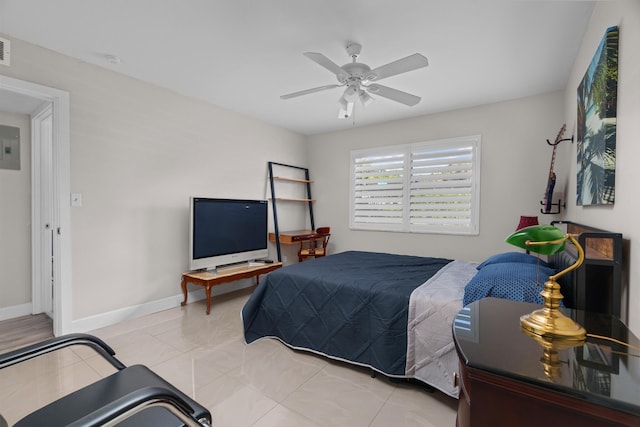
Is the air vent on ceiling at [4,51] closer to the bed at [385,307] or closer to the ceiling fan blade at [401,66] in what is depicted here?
the bed at [385,307]

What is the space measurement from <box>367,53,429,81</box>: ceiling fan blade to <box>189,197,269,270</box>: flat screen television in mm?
2379

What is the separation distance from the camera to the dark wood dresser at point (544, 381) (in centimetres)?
67

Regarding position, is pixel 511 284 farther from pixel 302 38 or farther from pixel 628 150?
pixel 302 38

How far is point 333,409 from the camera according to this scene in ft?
5.87

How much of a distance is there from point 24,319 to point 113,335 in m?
1.35

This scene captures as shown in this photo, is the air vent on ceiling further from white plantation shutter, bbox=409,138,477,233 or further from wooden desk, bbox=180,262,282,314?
white plantation shutter, bbox=409,138,477,233

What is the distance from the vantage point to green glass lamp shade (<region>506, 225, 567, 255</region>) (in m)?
0.99

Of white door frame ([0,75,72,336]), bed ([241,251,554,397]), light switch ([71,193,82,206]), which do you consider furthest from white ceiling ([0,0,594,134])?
bed ([241,251,554,397])

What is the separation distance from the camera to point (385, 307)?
6.76ft

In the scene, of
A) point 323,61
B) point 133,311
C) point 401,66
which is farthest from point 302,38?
point 133,311

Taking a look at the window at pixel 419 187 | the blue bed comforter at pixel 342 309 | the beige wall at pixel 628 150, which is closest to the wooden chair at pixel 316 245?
the window at pixel 419 187

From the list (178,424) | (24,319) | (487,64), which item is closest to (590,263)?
(178,424)

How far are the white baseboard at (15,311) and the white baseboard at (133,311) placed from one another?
3.96 ft

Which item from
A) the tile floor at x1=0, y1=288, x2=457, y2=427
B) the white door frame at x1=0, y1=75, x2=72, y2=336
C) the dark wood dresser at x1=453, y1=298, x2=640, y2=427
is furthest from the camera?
the white door frame at x1=0, y1=75, x2=72, y2=336
